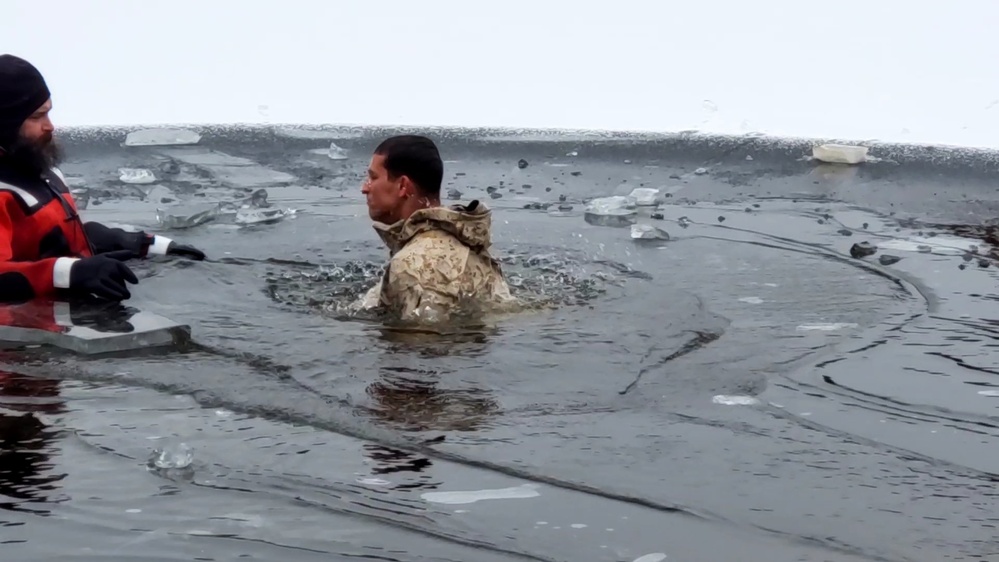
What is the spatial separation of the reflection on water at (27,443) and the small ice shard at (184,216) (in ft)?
10.5

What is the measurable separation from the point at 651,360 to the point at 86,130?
25.3 ft

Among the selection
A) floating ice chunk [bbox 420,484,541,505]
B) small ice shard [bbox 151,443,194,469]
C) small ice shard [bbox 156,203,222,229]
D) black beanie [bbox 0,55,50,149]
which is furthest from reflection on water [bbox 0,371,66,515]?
small ice shard [bbox 156,203,222,229]

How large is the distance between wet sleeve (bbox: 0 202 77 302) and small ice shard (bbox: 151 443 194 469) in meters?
1.95

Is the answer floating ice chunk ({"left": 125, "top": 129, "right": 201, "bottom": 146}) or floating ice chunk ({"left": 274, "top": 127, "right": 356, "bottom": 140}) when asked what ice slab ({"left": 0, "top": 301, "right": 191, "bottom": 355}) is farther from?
A: floating ice chunk ({"left": 274, "top": 127, "right": 356, "bottom": 140})

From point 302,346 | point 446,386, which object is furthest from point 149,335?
point 446,386

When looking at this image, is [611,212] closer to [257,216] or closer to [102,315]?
[257,216]

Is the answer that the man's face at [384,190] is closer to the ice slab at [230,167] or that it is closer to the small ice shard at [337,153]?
the ice slab at [230,167]


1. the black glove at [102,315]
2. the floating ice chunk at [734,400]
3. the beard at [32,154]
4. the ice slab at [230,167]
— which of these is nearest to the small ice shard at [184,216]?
the ice slab at [230,167]

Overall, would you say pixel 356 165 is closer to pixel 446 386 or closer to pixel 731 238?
pixel 731 238

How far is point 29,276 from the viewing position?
17.9 feet

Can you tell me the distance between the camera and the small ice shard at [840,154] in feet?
33.1

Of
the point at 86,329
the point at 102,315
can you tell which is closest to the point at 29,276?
the point at 102,315

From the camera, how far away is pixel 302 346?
5.17 meters

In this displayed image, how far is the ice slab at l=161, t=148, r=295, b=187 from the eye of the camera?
954 cm
